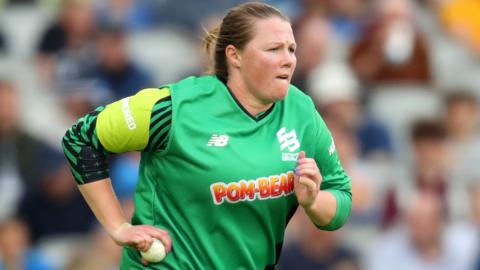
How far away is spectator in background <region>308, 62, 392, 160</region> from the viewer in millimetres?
9836

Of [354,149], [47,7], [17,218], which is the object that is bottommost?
[17,218]

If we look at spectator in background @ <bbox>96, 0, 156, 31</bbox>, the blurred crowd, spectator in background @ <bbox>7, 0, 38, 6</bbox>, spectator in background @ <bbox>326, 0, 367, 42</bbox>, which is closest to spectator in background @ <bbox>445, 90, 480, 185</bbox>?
the blurred crowd

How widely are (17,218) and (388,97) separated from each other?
11.4 feet

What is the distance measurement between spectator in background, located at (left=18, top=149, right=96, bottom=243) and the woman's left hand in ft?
16.1

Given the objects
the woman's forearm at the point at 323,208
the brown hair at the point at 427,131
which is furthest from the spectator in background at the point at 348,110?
the woman's forearm at the point at 323,208

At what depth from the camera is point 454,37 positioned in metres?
11.2

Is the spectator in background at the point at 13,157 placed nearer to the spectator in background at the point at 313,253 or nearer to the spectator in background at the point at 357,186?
the spectator in background at the point at 313,253

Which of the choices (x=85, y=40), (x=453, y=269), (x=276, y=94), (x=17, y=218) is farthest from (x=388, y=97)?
(x=276, y=94)

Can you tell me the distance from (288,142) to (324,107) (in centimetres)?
496

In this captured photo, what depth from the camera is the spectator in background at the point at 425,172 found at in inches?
375

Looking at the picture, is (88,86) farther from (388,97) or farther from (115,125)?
(115,125)

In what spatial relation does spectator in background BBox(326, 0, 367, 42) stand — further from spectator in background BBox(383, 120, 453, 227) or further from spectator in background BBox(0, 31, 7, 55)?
spectator in background BBox(0, 31, 7, 55)

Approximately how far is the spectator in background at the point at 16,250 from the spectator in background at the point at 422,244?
108 inches

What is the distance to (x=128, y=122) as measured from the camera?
15.6 feet
